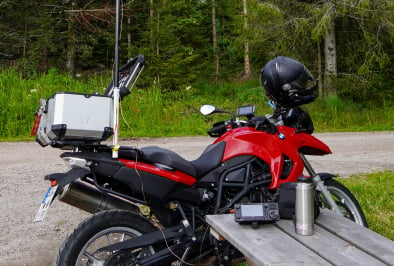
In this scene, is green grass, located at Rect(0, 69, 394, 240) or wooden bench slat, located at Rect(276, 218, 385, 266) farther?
green grass, located at Rect(0, 69, 394, 240)

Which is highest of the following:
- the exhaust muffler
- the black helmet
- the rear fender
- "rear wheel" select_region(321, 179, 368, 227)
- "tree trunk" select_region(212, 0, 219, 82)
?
"tree trunk" select_region(212, 0, 219, 82)

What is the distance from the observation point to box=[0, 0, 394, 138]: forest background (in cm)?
1113

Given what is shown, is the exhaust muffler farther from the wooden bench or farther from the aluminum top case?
the wooden bench

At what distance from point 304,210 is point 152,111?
29.5ft

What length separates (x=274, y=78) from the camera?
3322 millimetres

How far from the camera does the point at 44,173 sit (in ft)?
20.1

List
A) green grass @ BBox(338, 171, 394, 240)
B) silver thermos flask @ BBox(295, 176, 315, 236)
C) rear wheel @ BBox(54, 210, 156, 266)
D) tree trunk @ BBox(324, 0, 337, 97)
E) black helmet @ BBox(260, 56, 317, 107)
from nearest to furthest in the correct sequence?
silver thermos flask @ BBox(295, 176, 315, 236) → rear wheel @ BBox(54, 210, 156, 266) → black helmet @ BBox(260, 56, 317, 107) → green grass @ BBox(338, 171, 394, 240) → tree trunk @ BBox(324, 0, 337, 97)

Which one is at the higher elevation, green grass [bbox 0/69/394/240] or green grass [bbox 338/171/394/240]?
green grass [bbox 0/69/394/240]

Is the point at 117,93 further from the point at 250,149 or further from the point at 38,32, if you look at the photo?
the point at 38,32

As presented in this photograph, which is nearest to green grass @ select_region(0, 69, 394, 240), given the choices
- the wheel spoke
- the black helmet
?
the black helmet

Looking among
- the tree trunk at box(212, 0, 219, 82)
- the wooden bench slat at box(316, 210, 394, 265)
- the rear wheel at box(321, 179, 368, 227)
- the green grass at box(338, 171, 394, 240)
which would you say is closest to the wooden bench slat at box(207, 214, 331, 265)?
the wooden bench slat at box(316, 210, 394, 265)

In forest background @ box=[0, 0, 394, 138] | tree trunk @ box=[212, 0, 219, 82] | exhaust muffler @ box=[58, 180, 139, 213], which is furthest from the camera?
tree trunk @ box=[212, 0, 219, 82]

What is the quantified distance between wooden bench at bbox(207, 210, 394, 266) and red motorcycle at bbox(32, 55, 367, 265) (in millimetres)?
140

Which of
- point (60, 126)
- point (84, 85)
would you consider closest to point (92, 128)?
point (60, 126)
